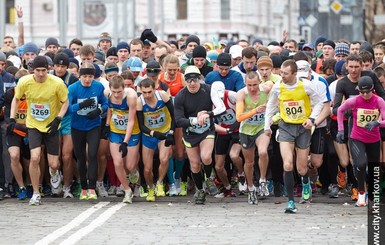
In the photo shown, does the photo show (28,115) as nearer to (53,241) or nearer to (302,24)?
(53,241)

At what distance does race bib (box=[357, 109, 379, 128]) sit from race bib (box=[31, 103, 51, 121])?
411 centimetres

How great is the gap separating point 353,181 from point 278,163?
107 cm

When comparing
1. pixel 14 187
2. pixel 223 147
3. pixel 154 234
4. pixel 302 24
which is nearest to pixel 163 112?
pixel 223 147

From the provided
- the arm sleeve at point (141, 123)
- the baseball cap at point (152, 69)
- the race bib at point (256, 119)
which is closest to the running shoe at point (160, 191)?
the arm sleeve at point (141, 123)

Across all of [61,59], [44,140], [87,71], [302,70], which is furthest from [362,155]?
[61,59]

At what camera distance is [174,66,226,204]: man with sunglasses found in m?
17.6

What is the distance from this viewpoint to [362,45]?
21.9 metres

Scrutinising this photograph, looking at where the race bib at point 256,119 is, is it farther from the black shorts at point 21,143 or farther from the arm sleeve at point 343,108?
the black shorts at point 21,143

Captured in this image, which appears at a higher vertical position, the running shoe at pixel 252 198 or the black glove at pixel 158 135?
the black glove at pixel 158 135

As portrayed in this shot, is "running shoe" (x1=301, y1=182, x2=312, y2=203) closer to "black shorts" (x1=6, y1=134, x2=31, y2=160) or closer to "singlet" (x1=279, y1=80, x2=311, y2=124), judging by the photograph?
"singlet" (x1=279, y1=80, x2=311, y2=124)

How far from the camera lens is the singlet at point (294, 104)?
16938mm

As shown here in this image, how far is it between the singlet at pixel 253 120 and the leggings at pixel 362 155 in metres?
1.24

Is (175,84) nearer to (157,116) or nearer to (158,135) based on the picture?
(157,116)

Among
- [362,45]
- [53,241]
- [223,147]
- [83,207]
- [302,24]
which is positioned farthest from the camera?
[302,24]
